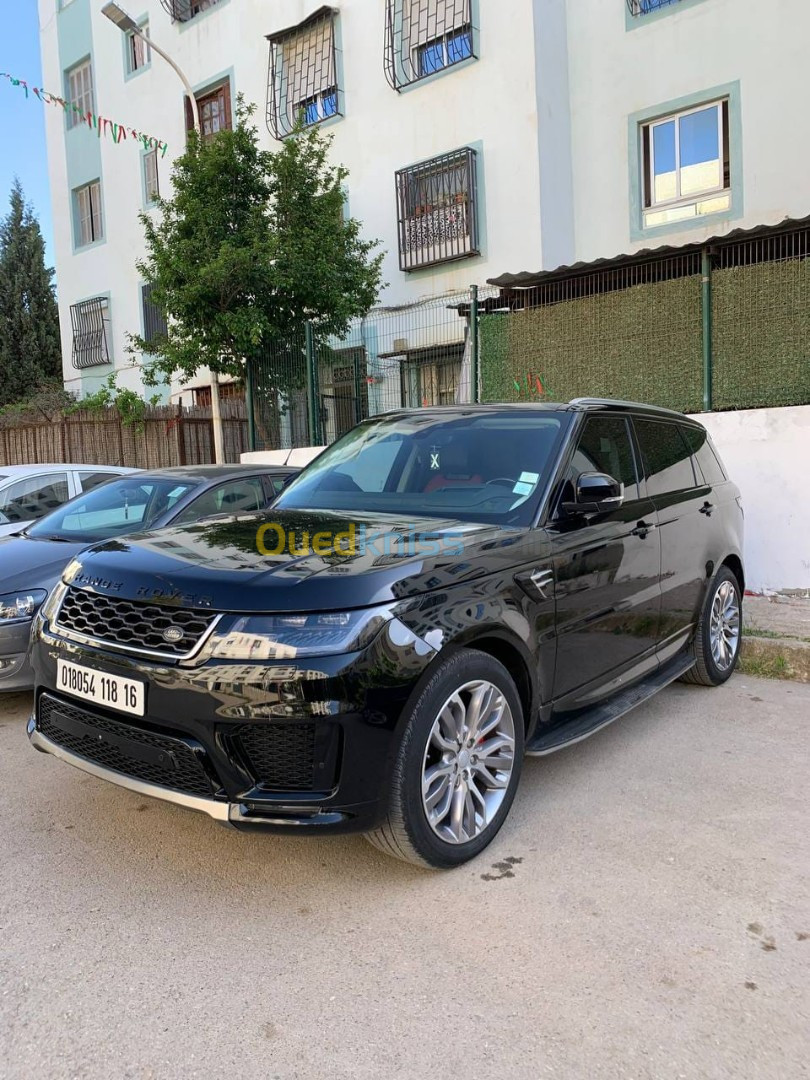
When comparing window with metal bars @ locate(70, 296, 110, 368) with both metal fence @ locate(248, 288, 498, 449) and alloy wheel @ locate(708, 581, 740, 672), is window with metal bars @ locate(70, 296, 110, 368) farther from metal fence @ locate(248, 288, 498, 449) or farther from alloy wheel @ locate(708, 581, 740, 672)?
alloy wheel @ locate(708, 581, 740, 672)

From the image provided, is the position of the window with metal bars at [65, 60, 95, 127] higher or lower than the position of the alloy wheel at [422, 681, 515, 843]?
higher

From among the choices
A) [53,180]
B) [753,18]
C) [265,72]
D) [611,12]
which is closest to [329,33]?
[265,72]

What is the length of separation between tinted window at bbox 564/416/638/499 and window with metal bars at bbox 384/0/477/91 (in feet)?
36.3

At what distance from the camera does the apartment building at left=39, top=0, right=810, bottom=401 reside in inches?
439

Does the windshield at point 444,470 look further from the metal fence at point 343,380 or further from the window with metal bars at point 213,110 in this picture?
the window with metal bars at point 213,110

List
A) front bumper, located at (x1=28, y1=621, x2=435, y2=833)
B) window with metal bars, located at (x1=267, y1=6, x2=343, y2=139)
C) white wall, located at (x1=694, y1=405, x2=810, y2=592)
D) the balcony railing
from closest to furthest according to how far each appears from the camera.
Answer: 1. front bumper, located at (x1=28, y1=621, x2=435, y2=833)
2. white wall, located at (x1=694, y1=405, x2=810, y2=592)
3. the balcony railing
4. window with metal bars, located at (x1=267, y1=6, x2=343, y2=139)

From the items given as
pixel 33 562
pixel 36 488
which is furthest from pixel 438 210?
pixel 33 562

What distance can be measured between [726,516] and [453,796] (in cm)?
313

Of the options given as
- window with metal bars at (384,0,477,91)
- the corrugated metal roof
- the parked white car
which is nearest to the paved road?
the parked white car

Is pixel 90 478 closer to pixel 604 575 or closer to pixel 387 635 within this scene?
pixel 604 575

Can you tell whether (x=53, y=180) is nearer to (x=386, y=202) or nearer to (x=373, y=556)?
(x=386, y=202)

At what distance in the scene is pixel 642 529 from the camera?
13.6 feet

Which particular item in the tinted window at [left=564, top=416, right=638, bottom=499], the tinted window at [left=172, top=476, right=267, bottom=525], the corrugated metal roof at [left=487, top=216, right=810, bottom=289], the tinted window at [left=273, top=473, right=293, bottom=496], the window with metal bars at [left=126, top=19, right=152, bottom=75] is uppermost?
the window with metal bars at [left=126, top=19, right=152, bottom=75]

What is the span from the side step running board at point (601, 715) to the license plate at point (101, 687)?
1.54m
